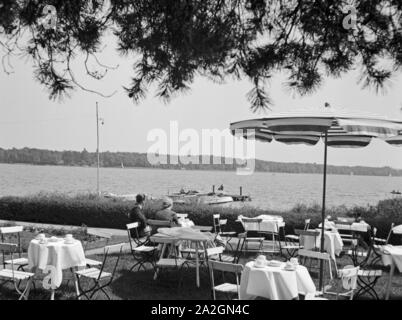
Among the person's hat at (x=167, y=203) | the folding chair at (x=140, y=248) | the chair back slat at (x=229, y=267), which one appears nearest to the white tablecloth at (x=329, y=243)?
the person's hat at (x=167, y=203)

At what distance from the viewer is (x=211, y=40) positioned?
268 centimetres

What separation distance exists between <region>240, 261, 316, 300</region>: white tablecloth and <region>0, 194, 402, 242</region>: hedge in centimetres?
689

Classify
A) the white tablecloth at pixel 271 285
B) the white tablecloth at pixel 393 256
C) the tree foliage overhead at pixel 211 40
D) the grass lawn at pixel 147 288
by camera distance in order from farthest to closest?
the white tablecloth at pixel 393 256
the grass lawn at pixel 147 288
the white tablecloth at pixel 271 285
the tree foliage overhead at pixel 211 40

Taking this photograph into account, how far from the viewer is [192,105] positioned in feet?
11.8

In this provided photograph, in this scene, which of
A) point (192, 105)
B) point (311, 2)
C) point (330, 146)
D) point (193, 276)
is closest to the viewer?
point (311, 2)

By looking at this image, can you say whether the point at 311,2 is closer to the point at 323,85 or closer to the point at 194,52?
the point at 323,85

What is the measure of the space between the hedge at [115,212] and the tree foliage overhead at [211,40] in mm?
8990

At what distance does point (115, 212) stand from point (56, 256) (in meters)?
7.88

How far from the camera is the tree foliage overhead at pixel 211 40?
2582 mm

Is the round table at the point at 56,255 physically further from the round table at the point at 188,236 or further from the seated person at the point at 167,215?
the seated person at the point at 167,215

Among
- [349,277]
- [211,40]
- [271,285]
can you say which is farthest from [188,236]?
[211,40]

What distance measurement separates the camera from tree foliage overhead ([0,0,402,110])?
2.58 meters

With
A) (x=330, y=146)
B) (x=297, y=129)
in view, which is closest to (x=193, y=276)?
(x=297, y=129)
